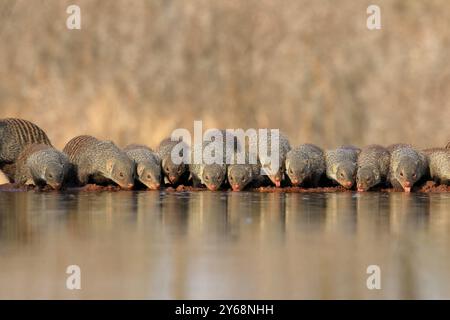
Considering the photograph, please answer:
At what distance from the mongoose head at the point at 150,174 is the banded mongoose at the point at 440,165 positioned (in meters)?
3.95

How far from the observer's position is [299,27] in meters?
16.3

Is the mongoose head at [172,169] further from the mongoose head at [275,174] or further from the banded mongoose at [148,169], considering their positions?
the mongoose head at [275,174]

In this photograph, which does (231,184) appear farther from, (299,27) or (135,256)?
(135,256)

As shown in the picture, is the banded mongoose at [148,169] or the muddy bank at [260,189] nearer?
the muddy bank at [260,189]

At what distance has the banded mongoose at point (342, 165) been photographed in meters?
12.6

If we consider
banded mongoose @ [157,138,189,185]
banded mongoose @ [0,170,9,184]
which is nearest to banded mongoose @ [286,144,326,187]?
banded mongoose @ [157,138,189,185]

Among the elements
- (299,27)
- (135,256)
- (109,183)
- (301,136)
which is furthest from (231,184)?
(135,256)

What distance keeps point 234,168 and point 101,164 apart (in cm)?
192

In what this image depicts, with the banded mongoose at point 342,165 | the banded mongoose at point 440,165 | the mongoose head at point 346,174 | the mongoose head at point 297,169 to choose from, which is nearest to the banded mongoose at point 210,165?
the mongoose head at point 297,169

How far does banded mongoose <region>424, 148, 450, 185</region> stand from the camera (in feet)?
42.3

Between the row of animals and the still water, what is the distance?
154 centimetres

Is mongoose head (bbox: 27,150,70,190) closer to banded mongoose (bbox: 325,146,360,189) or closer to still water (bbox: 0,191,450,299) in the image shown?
still water (bbox: 0,191,450,299)

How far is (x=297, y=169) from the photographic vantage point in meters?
12.6

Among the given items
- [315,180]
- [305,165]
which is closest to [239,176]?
[305,165]
